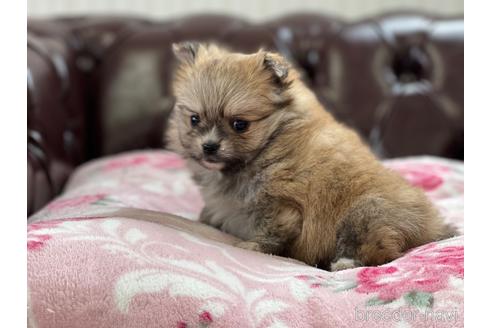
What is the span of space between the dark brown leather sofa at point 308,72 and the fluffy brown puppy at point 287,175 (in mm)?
1087

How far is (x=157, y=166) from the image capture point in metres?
2.38

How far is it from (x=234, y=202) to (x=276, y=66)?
35 centimetres

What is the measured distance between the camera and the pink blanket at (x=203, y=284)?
108 cm

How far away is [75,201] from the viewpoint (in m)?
1.81

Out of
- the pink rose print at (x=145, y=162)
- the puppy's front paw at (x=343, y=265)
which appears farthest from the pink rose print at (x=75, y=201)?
the puppy's front paw at (x=343, y=265)

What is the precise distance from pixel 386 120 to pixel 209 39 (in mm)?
834

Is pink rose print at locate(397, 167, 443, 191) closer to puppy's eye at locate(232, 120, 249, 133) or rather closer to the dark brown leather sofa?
the dark brown leather sofa

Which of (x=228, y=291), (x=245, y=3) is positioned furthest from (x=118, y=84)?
(x=228, y=291)

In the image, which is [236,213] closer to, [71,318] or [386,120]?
[71,318]

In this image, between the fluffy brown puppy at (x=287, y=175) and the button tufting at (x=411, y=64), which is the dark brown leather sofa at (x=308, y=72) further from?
the fluffy brown puppy at (x=287, y=175)

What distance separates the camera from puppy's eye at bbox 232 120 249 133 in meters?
1.48

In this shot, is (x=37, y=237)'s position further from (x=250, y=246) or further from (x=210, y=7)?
(x=210, y=7)
